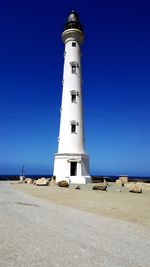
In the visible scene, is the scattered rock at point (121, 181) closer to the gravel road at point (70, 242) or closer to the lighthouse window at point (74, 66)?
the lighthouse window at point (74, 66)

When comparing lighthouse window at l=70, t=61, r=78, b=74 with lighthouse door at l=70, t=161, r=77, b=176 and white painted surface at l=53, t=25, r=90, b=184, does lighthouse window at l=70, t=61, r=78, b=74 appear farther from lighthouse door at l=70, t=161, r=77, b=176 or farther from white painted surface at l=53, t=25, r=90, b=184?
lighthouse door at l=70, t=161, r=77, b=176

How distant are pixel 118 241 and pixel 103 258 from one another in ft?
4.72

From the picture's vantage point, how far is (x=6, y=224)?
8234 mm

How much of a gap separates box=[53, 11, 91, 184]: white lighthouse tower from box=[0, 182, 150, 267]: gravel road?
2008cm

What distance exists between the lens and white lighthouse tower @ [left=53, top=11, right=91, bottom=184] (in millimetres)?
29938

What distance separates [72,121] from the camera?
31.0 meters

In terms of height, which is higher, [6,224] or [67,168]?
[67,168]

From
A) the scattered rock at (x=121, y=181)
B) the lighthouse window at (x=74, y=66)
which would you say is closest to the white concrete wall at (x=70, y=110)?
the lighthouse window at (x=74, y=66)

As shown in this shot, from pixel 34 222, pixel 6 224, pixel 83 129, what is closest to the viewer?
pixel 6 224

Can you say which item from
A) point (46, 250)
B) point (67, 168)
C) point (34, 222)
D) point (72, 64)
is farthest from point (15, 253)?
point (72, 64)

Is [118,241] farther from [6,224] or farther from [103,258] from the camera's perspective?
[6,224]

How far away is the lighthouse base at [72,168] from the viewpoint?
97.5ft

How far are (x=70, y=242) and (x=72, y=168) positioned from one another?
79.3ft

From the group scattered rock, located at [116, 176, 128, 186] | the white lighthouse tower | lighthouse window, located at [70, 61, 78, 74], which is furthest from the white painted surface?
scattered rock, located at [116, 176, 128, 186]
